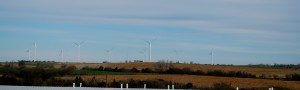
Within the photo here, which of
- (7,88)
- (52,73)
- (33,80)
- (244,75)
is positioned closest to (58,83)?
(33,80)

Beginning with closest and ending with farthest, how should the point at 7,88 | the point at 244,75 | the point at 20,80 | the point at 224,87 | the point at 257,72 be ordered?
1. the point at 7,88
2. the point at 224,87
3. the point at 20,80
4. the point at 244,75
5. the point at 257,72

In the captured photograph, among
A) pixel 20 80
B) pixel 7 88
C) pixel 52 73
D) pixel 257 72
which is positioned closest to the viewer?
pixel 7 88

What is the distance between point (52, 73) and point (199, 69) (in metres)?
21.8

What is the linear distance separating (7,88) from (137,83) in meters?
26.1

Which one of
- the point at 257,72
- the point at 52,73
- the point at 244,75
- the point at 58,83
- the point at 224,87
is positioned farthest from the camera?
the point at 257,72

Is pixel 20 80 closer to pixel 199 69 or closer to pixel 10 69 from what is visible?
pixel 10 69

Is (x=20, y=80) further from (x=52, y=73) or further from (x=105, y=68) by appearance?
(x=105, y=68)

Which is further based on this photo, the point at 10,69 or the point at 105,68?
the point at 105,68

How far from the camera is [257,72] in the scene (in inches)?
2889

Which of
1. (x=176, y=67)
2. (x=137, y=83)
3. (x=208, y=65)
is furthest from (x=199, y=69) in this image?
(x=137, y=83)

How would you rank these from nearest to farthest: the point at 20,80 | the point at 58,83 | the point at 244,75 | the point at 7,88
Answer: the point at 7,88 < the point at 58,83 < the point at 20,80 < the point at 244,75

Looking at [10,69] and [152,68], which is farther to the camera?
[152,68]

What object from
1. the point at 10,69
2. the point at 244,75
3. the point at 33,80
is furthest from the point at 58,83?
the point at 244,75

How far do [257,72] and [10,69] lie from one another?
2985cm
